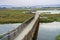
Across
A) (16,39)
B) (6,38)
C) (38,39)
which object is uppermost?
(6,38)

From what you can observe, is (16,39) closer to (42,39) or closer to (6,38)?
(6,38)

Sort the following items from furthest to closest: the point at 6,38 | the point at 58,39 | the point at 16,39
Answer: the point at 58,39, the point at 16,39, the point at 6,38

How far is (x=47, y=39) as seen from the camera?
23.7 metres

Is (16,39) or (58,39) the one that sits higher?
(16,39)

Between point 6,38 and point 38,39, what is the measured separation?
54.1ft

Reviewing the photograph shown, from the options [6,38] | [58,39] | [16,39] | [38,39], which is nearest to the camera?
[6,38]

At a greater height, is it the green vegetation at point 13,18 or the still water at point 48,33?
the still water at point 48,33

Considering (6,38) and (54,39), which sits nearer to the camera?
(6,38)

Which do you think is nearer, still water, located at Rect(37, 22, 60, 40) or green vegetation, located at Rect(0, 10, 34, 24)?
still water, located at Rect(37, 22, 60, 40)

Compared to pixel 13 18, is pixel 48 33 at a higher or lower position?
higher

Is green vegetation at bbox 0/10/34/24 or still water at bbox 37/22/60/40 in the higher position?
still water at bbox 37/22/60/40

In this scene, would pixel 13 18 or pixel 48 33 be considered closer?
pixel 48 33

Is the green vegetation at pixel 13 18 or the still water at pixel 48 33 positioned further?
the green vegetation at pixel 13 18

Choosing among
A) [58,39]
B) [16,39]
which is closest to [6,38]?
[16,39]
